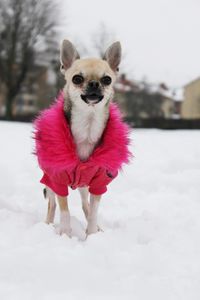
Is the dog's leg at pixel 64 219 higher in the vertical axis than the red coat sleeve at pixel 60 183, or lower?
lower

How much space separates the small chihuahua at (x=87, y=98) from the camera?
4188 millimetres

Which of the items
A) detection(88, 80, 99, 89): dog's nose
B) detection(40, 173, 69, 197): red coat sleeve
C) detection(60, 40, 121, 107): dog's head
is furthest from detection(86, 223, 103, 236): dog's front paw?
detection(88, 80, 99, 89): dog's nose

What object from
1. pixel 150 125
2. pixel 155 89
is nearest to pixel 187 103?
pixel 155 89

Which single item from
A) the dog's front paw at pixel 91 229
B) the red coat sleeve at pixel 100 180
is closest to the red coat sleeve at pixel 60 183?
the red coat sleeve at pixel 100 180

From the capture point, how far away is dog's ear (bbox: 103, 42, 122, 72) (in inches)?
183

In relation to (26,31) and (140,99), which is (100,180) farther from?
(140,99)

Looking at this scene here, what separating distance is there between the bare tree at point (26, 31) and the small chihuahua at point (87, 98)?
36071mm

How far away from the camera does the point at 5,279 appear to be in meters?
3.04

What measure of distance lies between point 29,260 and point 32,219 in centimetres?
139

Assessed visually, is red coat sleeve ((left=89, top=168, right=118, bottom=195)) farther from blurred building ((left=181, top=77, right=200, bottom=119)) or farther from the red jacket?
blurred building ((left=181, top=77, right=200, bottom=119))

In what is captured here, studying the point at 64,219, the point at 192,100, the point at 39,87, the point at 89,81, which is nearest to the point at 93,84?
the point at 89,81

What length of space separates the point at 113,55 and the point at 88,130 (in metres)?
0.83

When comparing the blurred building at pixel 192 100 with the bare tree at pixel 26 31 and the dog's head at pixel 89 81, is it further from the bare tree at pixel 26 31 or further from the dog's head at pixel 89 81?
the dog's head at pixel 89 81

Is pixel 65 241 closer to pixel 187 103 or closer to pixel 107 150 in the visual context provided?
pixel 107 150
